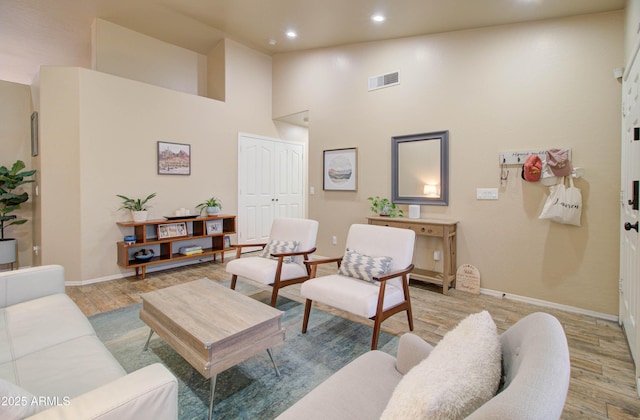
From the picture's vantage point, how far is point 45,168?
12.6 feet

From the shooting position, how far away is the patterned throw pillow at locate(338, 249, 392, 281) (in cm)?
252

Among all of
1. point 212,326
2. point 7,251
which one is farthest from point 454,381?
point 7,251

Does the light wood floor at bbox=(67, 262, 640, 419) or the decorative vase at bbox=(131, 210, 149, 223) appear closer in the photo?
the light wood floor at bbox=(67, 262, 640, 419)

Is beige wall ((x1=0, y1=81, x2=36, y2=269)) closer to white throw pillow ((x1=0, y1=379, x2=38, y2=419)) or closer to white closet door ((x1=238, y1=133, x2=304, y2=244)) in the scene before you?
white closet door ((x1=238, y1=133, x2=304, y2=244))

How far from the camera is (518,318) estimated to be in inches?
115

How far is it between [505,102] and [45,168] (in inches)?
222

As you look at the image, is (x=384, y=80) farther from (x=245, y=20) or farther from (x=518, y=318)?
(x=518, y=318)

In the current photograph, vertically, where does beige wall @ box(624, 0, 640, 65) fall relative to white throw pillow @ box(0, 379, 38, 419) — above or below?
above

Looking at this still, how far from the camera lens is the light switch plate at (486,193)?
350 centimetres

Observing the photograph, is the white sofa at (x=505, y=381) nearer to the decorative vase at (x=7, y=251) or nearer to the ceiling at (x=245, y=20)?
the ceiling at (x=245, y=20)

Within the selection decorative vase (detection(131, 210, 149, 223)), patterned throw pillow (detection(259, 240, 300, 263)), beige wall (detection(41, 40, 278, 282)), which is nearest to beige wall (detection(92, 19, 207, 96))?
beige wall (detection(41, 40, 278, 282))

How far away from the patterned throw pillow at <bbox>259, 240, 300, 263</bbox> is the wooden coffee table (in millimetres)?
949

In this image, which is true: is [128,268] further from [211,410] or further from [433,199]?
[433,199]

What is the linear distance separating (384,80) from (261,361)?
3.94 metres
